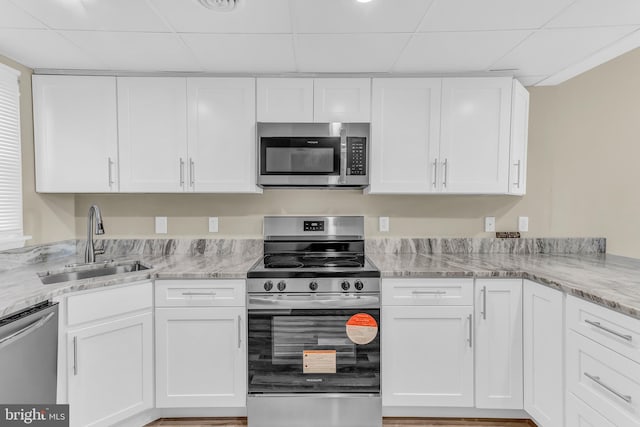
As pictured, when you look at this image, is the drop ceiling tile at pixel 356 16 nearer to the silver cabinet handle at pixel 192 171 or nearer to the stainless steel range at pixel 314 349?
the silver cabinet handle at pixel 192 171

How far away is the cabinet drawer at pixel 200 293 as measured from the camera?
6.26ft

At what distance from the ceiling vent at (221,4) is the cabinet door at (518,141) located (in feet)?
6.18

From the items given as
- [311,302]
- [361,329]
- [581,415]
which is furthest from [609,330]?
[311,302]

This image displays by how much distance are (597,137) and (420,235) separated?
1494mm

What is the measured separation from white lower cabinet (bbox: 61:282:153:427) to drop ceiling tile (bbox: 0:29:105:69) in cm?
143

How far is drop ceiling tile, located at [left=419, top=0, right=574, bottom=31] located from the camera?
151 cm

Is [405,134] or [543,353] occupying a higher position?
[405,134]

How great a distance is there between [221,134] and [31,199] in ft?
4.41

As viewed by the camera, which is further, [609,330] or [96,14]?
[96,14]

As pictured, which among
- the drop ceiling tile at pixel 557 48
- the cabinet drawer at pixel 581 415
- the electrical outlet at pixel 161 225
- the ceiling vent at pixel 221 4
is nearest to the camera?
the cabinet drawer at pixel 581 415

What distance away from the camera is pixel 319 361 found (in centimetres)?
189

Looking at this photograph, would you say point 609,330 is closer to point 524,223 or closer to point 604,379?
point 604,379

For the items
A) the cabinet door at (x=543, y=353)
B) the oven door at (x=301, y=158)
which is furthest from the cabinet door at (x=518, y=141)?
the oven door at (x=301, y=158)

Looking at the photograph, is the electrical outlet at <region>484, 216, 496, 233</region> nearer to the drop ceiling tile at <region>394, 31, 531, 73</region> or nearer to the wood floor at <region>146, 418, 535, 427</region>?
the drop ceiling tile at <region>394, 31, 531, 73</region>
